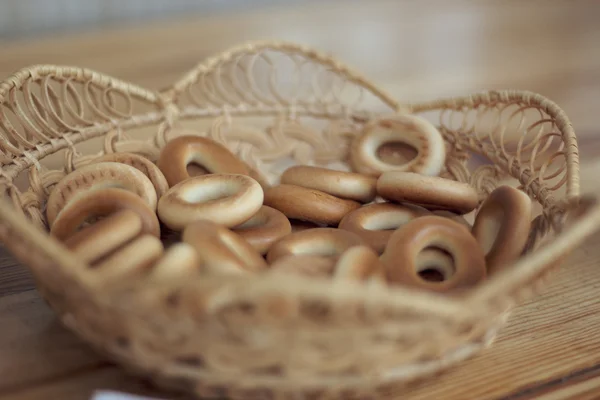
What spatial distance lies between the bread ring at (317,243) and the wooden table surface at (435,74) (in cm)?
21

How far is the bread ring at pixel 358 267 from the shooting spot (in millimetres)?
633

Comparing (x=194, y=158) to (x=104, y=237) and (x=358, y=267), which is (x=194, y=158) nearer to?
(x=104, y=237)

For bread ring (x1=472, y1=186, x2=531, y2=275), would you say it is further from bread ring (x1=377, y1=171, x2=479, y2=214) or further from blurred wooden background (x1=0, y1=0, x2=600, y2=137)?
blurred wooden background (x1=0, y1=0, x2=600, y2=137)

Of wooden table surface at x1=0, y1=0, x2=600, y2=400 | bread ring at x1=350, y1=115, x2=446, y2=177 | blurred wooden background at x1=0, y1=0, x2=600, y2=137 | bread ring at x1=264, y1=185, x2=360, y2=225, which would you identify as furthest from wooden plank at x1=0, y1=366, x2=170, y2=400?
blurred wooden background at x1=0, y1=0, x2=600, y2=137

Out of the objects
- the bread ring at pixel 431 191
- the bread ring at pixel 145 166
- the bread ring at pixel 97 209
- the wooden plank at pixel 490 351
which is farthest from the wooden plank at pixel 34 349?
the bread ring at pixel 431 191

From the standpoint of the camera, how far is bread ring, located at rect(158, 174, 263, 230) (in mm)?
778

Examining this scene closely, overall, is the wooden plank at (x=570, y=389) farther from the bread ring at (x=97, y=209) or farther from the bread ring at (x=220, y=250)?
the bread ring at (x=97, y=209)

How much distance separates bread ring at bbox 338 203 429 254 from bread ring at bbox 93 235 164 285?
305mm

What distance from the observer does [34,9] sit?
259 centimetres

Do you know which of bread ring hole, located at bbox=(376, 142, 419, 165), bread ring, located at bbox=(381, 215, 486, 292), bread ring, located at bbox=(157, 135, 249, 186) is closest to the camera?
bread ring, located at bbox=(381, 215, 486, 292)

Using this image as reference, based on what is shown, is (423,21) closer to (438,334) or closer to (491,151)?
(491,151)

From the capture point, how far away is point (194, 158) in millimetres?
957

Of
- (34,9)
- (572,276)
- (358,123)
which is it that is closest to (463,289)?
(572,276)

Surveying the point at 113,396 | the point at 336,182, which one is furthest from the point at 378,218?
the point at 113,396
